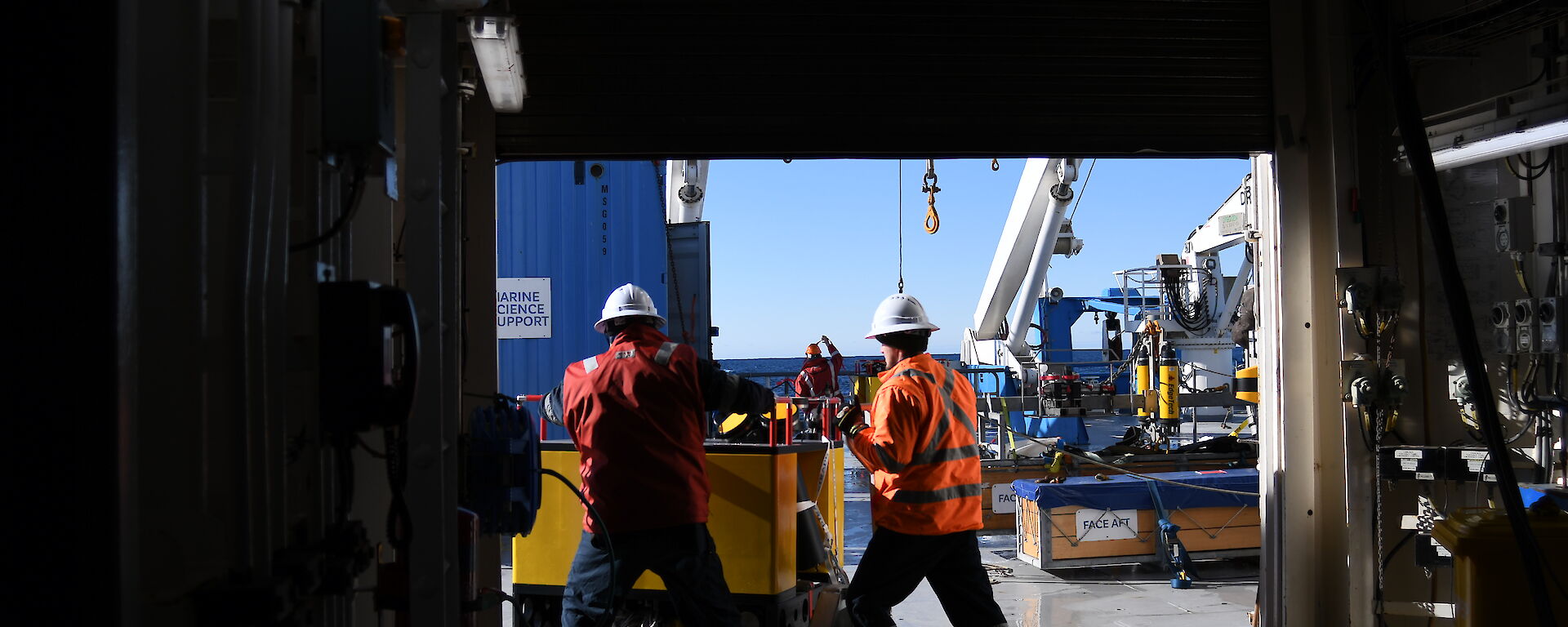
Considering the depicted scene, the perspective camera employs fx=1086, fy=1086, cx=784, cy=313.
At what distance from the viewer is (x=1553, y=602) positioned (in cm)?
391

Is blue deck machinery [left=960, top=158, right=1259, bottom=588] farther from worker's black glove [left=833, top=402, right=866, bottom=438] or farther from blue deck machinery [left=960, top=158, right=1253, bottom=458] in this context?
worker's black glove [left=833, top=402, right=866, bottom=438]

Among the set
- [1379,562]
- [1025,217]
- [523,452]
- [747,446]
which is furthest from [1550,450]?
[1025,217]

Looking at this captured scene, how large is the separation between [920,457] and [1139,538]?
4.43 metres

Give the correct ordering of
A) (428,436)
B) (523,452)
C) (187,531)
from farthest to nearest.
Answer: (523,452), (428,436), (187,531)

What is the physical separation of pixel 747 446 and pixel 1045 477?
5.59m

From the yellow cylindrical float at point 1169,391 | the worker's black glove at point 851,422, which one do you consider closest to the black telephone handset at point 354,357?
the worker's black glove at point 851,422

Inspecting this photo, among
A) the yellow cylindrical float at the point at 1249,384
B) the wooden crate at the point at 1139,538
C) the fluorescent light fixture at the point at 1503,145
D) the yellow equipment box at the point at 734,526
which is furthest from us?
the yellow cylindrical float at the point at 1249,384

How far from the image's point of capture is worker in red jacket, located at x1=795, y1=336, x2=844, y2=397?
13.5 m

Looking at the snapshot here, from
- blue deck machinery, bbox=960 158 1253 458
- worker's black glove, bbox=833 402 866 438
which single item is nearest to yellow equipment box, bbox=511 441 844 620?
worker's black glove, bbox=833 402 866 438

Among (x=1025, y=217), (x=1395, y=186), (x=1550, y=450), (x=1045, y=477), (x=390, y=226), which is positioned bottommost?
(x=1045, y=477)

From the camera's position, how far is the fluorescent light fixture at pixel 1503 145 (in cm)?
427

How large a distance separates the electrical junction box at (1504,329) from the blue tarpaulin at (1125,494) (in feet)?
12.6

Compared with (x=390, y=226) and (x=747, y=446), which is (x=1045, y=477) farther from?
(x=390, y=226)

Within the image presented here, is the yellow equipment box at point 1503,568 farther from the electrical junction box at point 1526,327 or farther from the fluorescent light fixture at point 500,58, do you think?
the fluorescent light fixture at point 500,58
